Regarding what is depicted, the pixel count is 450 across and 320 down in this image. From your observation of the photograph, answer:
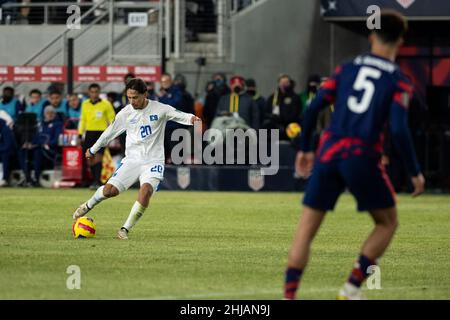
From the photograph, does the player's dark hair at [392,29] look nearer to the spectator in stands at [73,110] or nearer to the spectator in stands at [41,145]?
the spectator in stands at [41,145]

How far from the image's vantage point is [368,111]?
351 inches

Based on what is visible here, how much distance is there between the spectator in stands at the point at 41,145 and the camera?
26516mm

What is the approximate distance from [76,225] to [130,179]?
0.88m

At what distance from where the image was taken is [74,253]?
13.1 metres

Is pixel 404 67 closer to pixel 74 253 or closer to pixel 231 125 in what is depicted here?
pixel 231 125

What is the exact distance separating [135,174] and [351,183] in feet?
21.7

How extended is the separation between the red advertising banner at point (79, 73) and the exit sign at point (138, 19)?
5.80 ft

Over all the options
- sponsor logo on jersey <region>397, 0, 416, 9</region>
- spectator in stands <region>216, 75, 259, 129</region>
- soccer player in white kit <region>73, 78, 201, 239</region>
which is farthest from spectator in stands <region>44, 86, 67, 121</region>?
soccer player in white kit <region>73, 78, 201, 239</region>

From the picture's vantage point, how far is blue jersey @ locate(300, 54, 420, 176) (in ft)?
29.2

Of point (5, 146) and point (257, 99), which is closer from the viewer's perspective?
point (257, 99)

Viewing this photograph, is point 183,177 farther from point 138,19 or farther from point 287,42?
point 138,19

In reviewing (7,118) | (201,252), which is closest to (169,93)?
(7,118)

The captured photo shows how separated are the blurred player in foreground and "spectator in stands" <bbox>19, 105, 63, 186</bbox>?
17.9 metres
